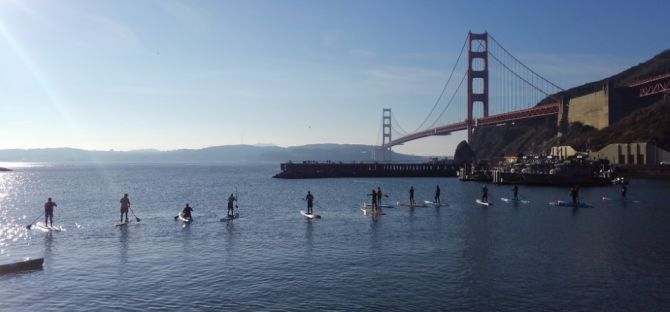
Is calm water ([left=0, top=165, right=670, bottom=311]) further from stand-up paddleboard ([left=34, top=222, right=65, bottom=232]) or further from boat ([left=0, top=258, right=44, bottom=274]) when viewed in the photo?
stand-up paddleboard ([left=34, top=222, right=65, bottom=232])

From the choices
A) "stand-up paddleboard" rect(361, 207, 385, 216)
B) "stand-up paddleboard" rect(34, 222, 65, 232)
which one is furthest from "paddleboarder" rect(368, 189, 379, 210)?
"stand-up paddleboard" rect(34, 222, 65, 232)

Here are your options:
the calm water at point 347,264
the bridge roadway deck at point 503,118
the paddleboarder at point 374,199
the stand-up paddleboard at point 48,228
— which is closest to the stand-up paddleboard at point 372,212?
the paddleboarder at point 374,199

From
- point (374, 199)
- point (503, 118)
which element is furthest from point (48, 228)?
point (503, 118)

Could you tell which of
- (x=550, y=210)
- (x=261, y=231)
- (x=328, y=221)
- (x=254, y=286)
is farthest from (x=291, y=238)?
(x=550, y=210)

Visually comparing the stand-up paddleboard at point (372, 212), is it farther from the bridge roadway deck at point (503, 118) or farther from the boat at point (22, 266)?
the bridge roadway deck at point (503, 118)

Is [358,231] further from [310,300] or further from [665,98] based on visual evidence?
[665,98]

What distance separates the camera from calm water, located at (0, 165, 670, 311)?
53.4 feet

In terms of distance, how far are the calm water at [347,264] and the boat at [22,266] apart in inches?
18.2

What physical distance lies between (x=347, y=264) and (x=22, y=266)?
36.3ft

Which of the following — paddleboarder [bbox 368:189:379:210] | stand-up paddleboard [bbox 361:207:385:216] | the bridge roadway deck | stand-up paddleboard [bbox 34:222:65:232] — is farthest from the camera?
the bridge roadway deck

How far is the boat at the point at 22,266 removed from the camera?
64.6 ft

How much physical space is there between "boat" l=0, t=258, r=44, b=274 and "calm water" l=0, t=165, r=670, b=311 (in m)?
0.46

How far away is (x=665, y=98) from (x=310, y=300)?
437ft

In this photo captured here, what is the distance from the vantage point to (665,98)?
127m
